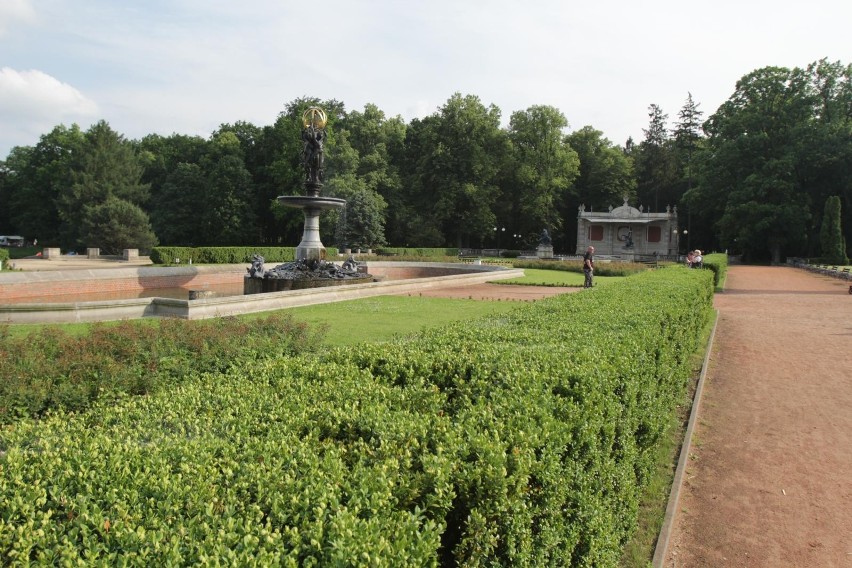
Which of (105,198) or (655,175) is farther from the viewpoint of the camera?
(655,175)

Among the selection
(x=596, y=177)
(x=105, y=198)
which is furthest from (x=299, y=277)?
(x=596, y=177)

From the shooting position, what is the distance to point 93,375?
6086mm

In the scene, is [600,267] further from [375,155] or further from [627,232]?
[627,232]

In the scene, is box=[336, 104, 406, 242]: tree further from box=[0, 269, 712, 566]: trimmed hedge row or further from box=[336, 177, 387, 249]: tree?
box=[0, 269, 712, 566]: trimmed hedge row

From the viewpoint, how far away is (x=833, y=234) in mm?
47500

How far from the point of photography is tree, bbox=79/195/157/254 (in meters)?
47.1

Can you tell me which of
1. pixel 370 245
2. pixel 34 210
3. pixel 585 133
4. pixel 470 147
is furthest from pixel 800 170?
pixel 34 210

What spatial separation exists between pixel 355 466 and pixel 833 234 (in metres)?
55.5

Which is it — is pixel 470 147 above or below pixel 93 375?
above

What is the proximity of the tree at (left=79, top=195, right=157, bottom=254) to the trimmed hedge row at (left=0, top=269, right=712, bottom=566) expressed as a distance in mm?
47762

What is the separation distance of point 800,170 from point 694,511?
56128mm

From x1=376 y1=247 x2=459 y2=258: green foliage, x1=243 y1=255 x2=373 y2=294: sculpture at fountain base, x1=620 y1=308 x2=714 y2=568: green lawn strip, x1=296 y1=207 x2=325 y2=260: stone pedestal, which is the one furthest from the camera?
x1=376 y1=247 x2=459 y2=258: green foliage

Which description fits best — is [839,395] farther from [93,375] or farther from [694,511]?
[93,375]

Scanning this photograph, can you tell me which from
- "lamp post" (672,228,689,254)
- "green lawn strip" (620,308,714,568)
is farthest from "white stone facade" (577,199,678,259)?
"green lawn strip" (620,308,714,568)
